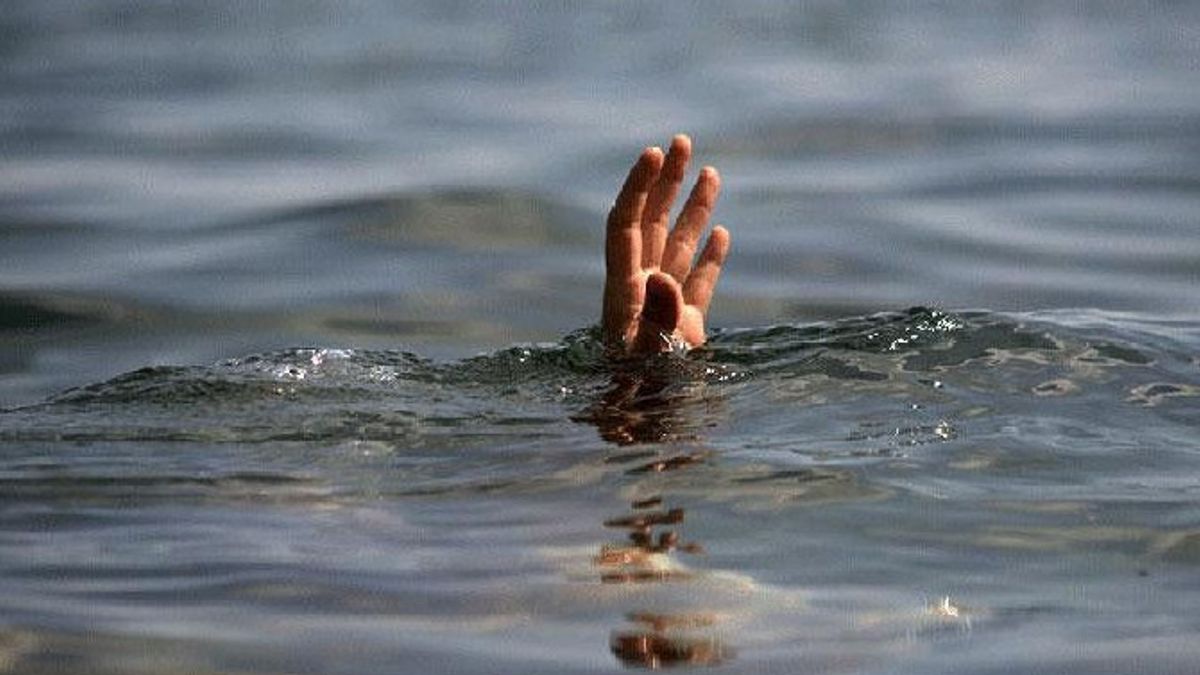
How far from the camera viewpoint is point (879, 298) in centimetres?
730

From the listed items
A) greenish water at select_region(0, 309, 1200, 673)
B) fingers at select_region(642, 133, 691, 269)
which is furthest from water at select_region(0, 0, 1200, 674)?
fingers at select_region(642, 133, 691, 269)

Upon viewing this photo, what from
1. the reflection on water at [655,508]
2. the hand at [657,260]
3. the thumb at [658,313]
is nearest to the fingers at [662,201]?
the hand at [657,260]

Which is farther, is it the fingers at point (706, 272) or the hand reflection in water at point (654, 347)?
the fingers at point (706, 272)

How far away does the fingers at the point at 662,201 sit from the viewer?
18.0 feet

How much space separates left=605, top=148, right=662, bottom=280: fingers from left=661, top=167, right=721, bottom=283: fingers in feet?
0.84

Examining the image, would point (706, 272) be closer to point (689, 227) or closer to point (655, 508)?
point (689, 227)

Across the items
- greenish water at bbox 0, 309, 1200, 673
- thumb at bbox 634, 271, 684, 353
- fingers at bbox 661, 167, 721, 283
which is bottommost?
greenish water at bbox 0, 309, 1200, 673

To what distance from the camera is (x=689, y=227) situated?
569 centimetres

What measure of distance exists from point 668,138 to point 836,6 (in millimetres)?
5866

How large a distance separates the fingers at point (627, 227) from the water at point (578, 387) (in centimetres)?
24

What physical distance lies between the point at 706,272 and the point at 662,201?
9.3 inches

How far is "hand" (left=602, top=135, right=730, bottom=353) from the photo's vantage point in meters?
5.29

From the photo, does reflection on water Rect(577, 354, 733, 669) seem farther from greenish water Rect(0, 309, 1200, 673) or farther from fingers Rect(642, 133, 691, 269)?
fingers Rect(642, 133, 691, 269)

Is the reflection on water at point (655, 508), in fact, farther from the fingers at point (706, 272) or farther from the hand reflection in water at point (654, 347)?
the fingers at point (706, 272)
